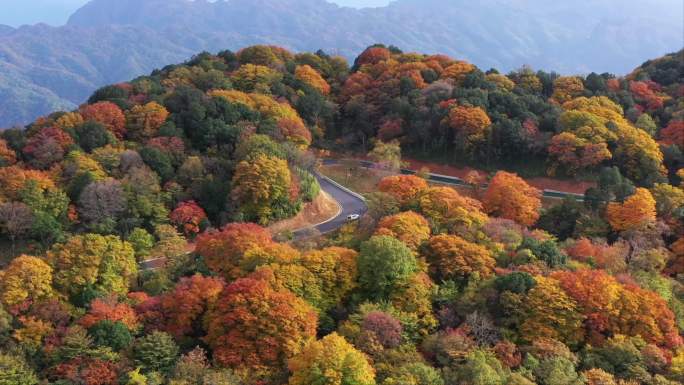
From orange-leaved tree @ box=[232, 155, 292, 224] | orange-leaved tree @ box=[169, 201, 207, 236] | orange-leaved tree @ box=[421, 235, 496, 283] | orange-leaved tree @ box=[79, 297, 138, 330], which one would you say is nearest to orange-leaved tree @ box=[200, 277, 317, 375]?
orange-leaved tree @ box=[79, 297, 138, 330]

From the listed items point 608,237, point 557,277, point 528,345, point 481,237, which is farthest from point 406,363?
point 608,237

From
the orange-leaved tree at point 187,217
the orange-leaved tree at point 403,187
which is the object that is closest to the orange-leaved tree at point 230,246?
the orange-leaved tree at point 187,217

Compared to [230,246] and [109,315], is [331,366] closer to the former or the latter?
[109,315]

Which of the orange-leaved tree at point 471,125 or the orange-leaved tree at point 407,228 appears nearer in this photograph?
the orange-leaved tree at point 407,228

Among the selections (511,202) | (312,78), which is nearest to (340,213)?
(511,202)

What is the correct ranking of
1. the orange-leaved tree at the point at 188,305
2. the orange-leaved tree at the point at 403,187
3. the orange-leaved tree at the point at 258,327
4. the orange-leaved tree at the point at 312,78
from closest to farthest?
the orange-leaved tree at the point at 258,327 → the orange-leaved tree at the point at 188,305 → the orange-leaved tree at the point at 403,187 → the orange-leaved tree at the point at 312,78

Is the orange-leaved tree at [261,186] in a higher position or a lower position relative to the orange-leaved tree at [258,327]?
higher

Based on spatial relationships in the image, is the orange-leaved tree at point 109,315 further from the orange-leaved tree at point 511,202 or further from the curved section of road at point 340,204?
the orange-leaved tree at point 511,202

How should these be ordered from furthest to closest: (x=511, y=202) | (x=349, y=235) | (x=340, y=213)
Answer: (x=340, y=213) → (x=511, y=202) → (x=349, y=235)
